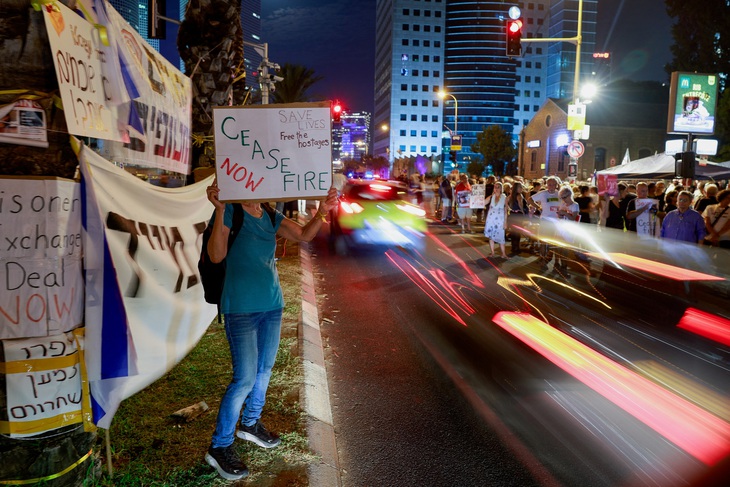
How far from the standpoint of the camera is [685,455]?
3.99 metres

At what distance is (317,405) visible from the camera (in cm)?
475

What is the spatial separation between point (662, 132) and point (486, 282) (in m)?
55.8

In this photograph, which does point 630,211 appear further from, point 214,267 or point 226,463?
point 226,463

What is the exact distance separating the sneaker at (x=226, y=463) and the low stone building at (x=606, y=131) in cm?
5234

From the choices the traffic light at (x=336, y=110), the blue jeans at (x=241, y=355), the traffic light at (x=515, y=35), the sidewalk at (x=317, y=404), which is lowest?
the sidewalk at (x=317, y=404)

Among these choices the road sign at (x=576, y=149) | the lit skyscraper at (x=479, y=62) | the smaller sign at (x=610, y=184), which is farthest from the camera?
the lit skyscraper at (x=479, y=62)

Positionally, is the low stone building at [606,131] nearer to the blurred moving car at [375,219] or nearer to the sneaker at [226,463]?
the blurred moving car at [375,219]

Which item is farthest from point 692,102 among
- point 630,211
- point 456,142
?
point 456,142

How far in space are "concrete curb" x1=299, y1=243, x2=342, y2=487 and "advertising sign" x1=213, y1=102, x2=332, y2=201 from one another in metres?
1.81

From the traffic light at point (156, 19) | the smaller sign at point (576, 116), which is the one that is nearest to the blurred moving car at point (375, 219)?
the traffic light at point (156, 19)

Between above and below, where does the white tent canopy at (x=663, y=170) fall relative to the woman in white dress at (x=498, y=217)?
above

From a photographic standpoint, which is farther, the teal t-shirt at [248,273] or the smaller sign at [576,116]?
the smaller sign at [576,116]

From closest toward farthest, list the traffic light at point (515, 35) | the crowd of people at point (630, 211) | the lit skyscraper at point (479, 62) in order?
1. the crowd of people at point (630, 211)
2. the traffic light at point (515, 35)
3. the lit skyscraper at point (479, 62)

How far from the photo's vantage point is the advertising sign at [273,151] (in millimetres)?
3381
